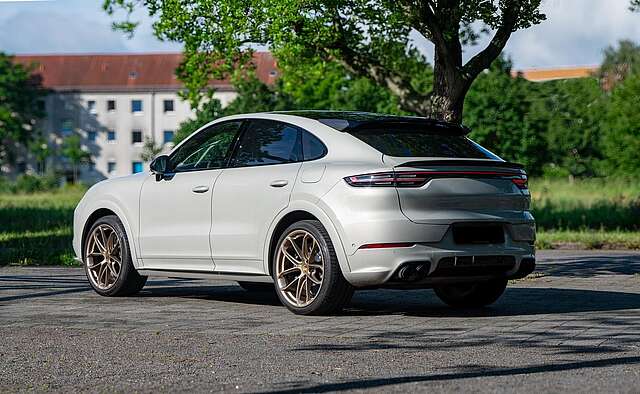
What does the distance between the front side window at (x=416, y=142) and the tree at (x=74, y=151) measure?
4529 inches

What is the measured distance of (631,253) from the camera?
19.0 meters

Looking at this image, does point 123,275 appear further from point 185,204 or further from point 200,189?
point 200,189

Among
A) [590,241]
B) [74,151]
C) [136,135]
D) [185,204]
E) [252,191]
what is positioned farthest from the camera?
[136,135]

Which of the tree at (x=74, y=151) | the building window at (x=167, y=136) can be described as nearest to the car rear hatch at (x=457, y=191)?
the tree at (x=74, y=151)

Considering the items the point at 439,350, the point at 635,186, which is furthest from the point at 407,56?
the point at 635,186

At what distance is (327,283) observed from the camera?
30.6ft

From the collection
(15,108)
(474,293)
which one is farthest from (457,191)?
(15,108)

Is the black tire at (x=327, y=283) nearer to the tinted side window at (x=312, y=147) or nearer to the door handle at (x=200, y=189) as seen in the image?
the tinted side window at (x=312, y=147)

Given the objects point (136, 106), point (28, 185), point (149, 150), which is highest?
point (136, 106)

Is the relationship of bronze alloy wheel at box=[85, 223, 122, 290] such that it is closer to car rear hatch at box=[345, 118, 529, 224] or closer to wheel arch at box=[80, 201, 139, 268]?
wheel arch at box=[80, 201, 139, 268]

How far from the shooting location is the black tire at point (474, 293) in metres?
10.4

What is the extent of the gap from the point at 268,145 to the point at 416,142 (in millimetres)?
1306

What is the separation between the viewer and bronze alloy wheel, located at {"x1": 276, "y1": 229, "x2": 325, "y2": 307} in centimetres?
952

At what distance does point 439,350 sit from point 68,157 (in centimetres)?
11966
